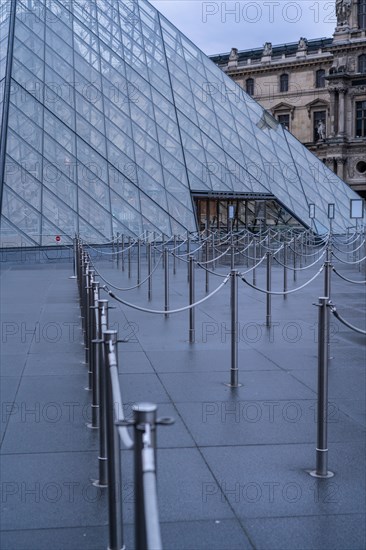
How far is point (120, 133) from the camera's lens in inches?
985

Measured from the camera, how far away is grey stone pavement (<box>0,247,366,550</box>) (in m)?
3.72

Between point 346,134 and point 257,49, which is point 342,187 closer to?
point 346,134

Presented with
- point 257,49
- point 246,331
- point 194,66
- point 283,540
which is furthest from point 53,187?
point 257,49

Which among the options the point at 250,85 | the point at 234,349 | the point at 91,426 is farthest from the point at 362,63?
the point at 91,426

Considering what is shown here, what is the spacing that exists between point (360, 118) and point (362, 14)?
27.0 feet

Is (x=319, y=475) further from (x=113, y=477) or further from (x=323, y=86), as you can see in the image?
(x=323, y=86)

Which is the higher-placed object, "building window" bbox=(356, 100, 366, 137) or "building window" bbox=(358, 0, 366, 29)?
"building window" bbox=(358, 0, 366, 29)

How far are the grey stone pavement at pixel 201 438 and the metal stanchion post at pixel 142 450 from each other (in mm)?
1238

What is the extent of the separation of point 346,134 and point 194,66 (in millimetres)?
34530

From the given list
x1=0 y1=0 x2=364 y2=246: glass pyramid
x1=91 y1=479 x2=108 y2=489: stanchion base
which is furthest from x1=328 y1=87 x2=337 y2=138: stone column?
x1=91 y1=479 x2=108 y2=489: stanchion base

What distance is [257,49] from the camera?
259ft

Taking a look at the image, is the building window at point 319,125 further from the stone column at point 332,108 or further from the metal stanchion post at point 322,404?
the metal stanchion post at point 322,404

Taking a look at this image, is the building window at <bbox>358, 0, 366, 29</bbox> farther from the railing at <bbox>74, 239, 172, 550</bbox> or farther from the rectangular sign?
Answer: the railing at <bbox>74, 239, 172, 550</bbox>

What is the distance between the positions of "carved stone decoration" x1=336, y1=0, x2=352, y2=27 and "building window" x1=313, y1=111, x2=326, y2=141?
8977mm
